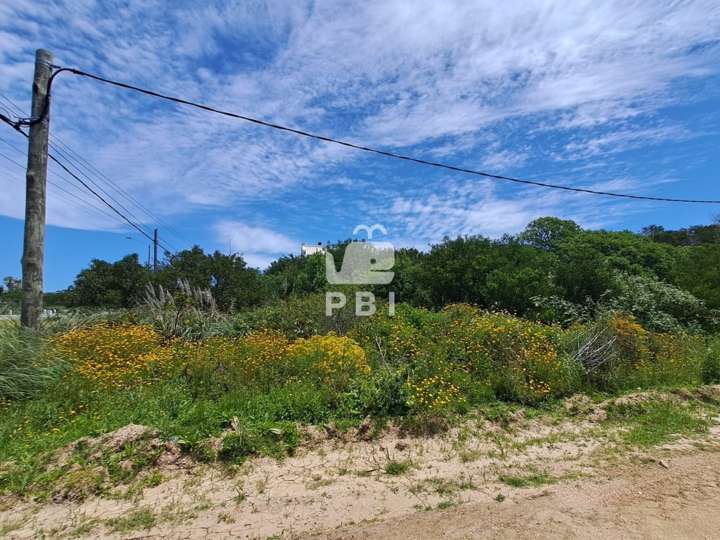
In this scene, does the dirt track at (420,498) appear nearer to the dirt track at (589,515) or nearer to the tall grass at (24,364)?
the dirt track at (589,515)

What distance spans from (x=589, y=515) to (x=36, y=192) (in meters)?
8.74

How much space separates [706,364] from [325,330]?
7643mm

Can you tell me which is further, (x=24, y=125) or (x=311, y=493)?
(x=24, y=125)

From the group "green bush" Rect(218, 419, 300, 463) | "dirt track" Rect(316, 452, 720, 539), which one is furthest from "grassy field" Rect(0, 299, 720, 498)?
"dirt track" Rect(316, 452, 720, 539)

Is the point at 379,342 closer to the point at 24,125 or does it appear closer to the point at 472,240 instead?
the point at 24,125

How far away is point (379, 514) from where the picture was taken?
337 centimetres

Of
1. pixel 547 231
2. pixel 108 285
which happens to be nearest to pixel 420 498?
pixel 108 285

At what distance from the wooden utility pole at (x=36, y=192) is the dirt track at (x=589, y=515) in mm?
6733

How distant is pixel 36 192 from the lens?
6.88 m

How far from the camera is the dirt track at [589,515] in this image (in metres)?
3.09

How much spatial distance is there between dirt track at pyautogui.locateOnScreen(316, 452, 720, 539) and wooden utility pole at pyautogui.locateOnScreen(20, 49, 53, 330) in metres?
6.73

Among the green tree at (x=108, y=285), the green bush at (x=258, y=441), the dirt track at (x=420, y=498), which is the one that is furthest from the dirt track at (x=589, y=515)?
the green tree at (x=108, y=285)

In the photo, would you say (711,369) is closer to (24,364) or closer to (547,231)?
(24,364)

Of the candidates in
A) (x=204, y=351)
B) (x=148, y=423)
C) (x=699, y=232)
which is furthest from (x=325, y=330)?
(x=699, y=232)
